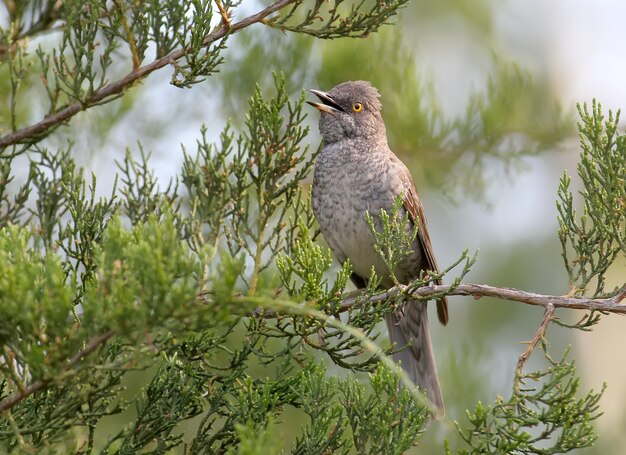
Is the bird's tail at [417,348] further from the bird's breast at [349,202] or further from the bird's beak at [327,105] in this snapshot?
the bird's beak at [327,105]

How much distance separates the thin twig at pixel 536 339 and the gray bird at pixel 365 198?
1.45 m

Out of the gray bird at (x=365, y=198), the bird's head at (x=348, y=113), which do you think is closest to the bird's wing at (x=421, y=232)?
the gray bird at (x=365, y=198)

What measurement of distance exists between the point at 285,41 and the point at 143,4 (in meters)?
2.75

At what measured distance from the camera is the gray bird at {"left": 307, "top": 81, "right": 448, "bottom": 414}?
4.83 metres

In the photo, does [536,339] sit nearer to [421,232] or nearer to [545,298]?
Answer: [545,298]

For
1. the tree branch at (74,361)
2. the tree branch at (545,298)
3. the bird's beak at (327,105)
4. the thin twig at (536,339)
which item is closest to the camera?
the tree branch at (74,361)

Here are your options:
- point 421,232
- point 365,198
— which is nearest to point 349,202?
point 365,198

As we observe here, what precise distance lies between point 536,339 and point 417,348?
6.81 ft

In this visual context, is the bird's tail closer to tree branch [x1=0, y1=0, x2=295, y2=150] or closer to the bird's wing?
the bird's wing

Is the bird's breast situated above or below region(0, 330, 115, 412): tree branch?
above

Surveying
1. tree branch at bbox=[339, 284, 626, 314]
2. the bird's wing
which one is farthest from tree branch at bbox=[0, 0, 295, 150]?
the bird's wing

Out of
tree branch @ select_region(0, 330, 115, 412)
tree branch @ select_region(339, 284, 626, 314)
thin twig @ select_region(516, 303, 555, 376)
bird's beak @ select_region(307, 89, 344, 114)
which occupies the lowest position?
tree branch @ select_region(0, 330, 115, 412)

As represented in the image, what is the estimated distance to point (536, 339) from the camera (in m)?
3.14

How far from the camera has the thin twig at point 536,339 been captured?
3.10 meters
